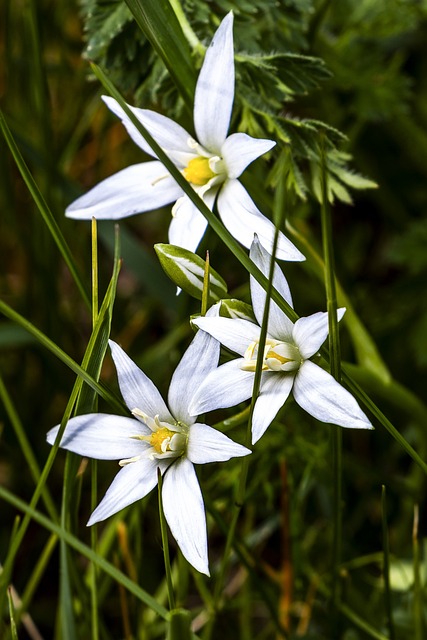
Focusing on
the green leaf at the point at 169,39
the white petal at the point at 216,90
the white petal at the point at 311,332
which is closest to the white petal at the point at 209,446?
the white petal at the point at 311,332

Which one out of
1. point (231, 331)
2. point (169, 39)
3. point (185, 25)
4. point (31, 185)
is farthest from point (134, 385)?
point (185, 25)

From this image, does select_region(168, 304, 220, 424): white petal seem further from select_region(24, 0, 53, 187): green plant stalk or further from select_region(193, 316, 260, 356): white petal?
select_region(24, 0, 53, 187): green plant stalk

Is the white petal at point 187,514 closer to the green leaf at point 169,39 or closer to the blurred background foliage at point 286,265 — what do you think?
the blurred background foliage at point 286,265

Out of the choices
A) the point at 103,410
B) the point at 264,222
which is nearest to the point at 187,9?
the point at 264,222

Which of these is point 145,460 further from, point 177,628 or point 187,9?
point 187,9

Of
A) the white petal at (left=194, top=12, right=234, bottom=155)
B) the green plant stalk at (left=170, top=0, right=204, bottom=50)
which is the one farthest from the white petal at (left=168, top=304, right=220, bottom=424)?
→ the green plant stalk at (left=170, top=0, right=204, bottom=50)

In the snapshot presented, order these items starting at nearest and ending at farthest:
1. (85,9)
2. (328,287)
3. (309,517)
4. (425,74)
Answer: (328,287)
(85,9)
(309,517)
(425,74)
